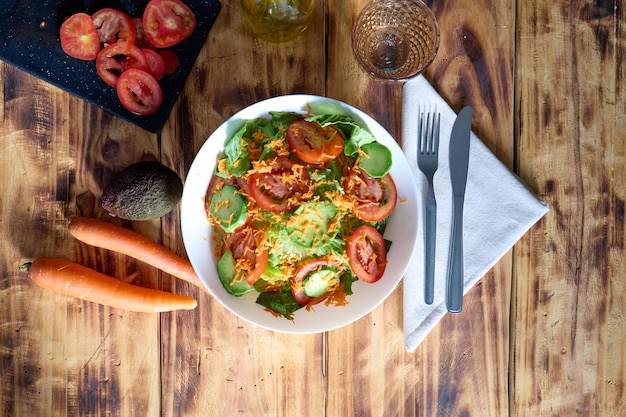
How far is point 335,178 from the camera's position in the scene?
1.67m

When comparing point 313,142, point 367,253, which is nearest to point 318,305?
point 367,253

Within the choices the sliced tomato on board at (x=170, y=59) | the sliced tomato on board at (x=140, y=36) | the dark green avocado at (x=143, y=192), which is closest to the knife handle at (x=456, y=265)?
the dark green avocado at (x=143, y=192)

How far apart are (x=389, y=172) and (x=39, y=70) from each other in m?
1.11

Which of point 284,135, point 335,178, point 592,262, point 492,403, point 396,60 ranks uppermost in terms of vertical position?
point 396,60

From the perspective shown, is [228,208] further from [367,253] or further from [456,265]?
[456,265]

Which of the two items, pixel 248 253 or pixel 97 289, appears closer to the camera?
pixel 248 253

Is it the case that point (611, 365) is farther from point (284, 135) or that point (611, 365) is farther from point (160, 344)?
point (160, 344)

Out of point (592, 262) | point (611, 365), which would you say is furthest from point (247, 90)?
point (611, 365)

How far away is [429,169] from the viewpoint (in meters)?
1.77

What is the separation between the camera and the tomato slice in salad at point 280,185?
1616mm

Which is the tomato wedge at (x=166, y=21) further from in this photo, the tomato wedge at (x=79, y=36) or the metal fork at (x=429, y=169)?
the metal fork at (x=429, y=169)

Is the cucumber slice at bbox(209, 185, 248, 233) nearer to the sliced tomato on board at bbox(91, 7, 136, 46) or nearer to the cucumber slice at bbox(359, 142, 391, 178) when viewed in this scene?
the cucumber slice at bbox(359, 142, 391, 178)

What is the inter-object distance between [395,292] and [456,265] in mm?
211

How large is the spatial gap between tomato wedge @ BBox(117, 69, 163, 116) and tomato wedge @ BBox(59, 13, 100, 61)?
14 cm
